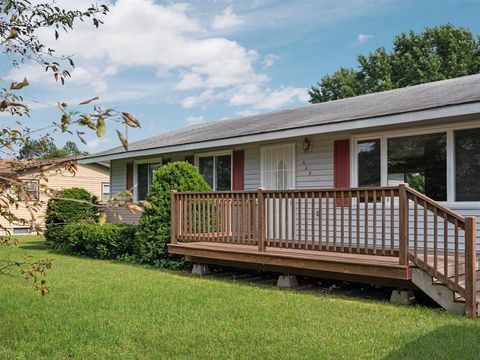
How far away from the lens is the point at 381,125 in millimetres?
8031

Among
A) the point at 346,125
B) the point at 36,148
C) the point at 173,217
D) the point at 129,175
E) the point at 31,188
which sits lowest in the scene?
the point at 173,217

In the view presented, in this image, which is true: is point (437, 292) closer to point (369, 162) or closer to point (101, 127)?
point (369, 162)

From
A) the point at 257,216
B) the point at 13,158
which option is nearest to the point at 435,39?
the point at 257,216

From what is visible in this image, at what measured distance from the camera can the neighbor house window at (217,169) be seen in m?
12.0

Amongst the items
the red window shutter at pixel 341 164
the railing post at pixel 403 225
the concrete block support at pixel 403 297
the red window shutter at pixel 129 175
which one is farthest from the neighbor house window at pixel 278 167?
the red window shutter at pixel 129 175

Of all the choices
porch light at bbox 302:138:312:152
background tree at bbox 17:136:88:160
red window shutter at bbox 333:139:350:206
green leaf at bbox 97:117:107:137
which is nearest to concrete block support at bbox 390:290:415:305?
red window shutter at bbox 333:139:350:206

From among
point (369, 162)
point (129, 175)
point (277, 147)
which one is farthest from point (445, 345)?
point (129, 175)

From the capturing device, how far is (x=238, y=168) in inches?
457

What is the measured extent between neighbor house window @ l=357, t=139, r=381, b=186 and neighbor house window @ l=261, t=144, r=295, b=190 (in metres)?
1.64

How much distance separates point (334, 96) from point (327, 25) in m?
18.0

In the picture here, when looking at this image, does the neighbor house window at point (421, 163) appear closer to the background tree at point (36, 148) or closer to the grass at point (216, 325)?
the grass at point (216, 325)

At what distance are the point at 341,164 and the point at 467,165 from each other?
231 cm

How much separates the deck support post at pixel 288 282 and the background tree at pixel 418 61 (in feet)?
92.3

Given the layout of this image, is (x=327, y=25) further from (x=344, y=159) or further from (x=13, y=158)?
(x=13, y=158)
